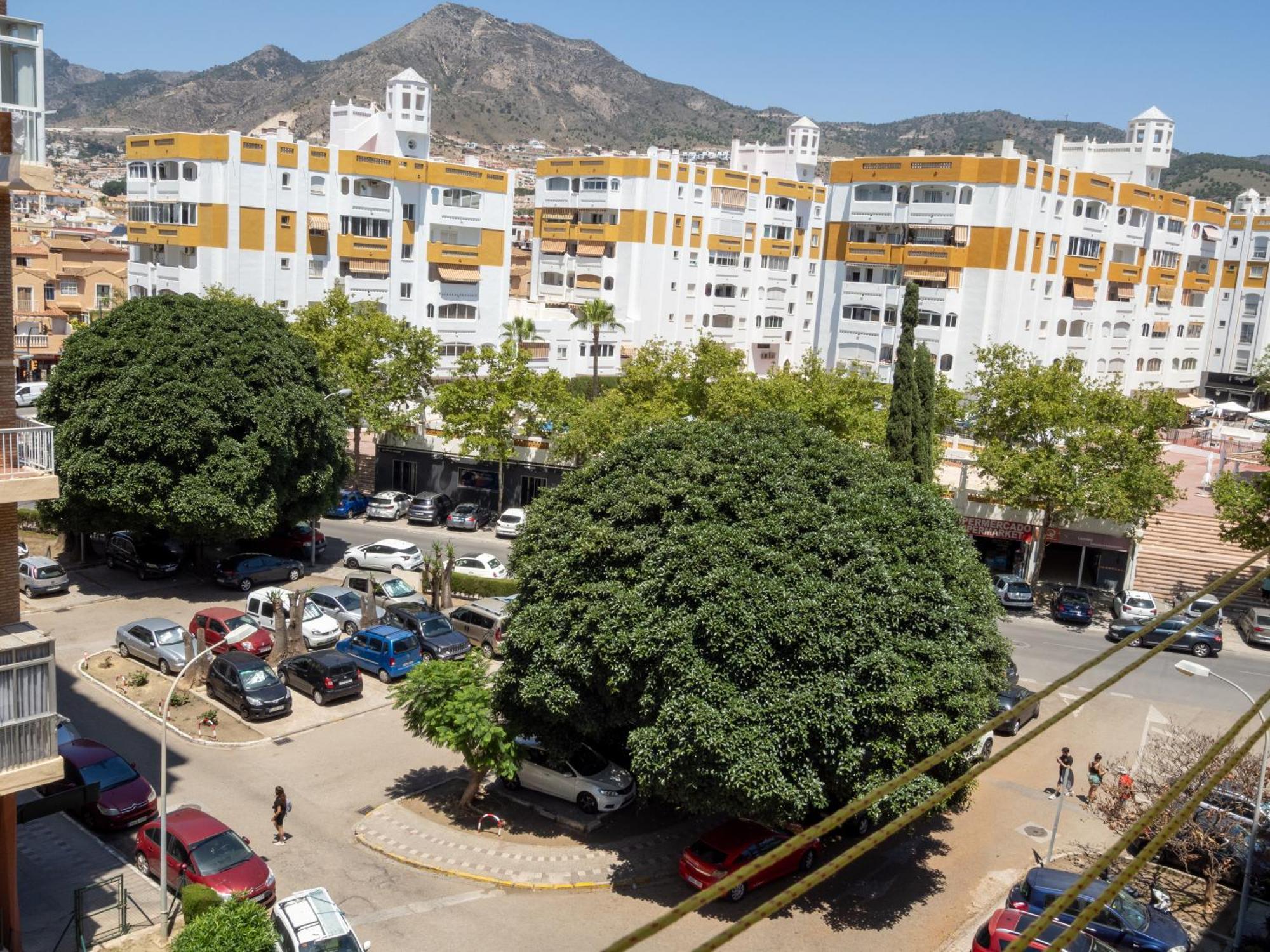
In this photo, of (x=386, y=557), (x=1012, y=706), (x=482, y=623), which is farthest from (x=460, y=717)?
(x=386, y=557)

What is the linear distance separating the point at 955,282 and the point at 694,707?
5103 centimetres

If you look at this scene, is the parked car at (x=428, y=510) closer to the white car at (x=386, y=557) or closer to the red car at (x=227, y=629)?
the white car at (x=386, y=557)

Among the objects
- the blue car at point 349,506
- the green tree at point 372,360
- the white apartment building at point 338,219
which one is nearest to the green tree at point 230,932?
the blue car at point 349,506

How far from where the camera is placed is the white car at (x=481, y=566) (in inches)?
1527

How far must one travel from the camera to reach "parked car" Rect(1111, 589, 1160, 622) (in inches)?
1491

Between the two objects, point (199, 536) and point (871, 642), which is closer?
point (871, 642)

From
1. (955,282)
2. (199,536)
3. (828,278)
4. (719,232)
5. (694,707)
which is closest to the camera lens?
(694,707)

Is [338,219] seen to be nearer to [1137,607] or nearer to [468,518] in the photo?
[468,518]

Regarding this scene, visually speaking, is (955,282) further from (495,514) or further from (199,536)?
(199,536)

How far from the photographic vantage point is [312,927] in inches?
646

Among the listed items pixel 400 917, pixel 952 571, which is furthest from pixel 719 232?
pixel 400 917

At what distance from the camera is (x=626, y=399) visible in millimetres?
50938

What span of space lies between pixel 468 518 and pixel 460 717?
26.5m

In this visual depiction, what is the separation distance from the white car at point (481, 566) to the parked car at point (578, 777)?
1570cm
